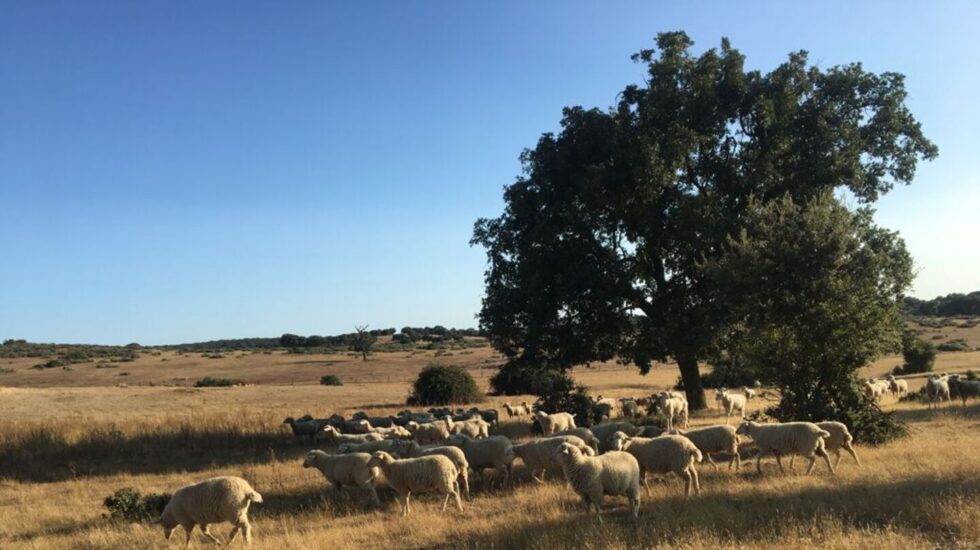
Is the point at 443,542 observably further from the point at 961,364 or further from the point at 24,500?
the point at 961,364

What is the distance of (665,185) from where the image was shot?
22875 millimetres

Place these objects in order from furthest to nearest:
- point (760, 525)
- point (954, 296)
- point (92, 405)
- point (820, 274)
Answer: point (954, 296) < point (92, 405) < point (820, 274) < point (760, 525)

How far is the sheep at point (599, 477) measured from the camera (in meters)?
10.3

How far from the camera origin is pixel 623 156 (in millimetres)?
23422

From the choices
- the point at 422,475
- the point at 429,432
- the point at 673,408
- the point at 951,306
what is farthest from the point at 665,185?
the point at 951,306

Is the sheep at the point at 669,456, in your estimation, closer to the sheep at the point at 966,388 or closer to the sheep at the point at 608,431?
the sheep at the point at 608,431

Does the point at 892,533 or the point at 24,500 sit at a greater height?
the point at 892,533

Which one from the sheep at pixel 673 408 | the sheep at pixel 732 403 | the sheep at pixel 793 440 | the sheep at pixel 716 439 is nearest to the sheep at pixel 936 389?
the sheep at pixel 732 403

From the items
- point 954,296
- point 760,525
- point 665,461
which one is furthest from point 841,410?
point 954,296

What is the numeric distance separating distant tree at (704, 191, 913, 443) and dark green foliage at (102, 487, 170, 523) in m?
14.1

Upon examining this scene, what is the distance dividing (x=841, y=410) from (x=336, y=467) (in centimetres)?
1186

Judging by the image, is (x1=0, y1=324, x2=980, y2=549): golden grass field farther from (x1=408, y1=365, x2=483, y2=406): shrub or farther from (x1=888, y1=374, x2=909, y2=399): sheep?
(x1=408, y1=365, x2=483, y2=406): shrub

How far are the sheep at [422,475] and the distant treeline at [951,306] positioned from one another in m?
136

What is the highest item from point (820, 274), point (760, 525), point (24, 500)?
point (820, 274)
